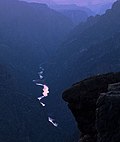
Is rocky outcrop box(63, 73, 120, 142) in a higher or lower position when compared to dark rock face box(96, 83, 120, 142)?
higher

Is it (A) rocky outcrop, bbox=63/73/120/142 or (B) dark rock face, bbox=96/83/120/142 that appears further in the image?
(A) rocky outcrop, bbox=63/73/120/142

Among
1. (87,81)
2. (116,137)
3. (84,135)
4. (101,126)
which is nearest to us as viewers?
(116,137)

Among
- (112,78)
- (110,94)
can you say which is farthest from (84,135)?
(110,94)

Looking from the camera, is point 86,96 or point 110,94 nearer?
point 110,94

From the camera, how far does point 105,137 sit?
2652 cm

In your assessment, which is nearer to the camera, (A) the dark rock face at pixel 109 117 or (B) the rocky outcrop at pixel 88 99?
(A) the dark rock face at pixel 109 117

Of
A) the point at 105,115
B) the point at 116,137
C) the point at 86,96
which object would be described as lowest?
the point at 116,137

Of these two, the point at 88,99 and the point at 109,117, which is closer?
the point at 109,117

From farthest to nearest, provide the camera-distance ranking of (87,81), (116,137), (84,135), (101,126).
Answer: (87,81) < (84,135) < (101,126) < (116,137)

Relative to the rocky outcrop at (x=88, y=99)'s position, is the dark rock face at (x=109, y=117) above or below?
below

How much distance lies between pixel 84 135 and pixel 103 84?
629 centimetres

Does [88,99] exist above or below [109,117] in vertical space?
above

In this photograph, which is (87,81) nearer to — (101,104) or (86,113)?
(86,113)

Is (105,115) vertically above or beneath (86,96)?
beneath
